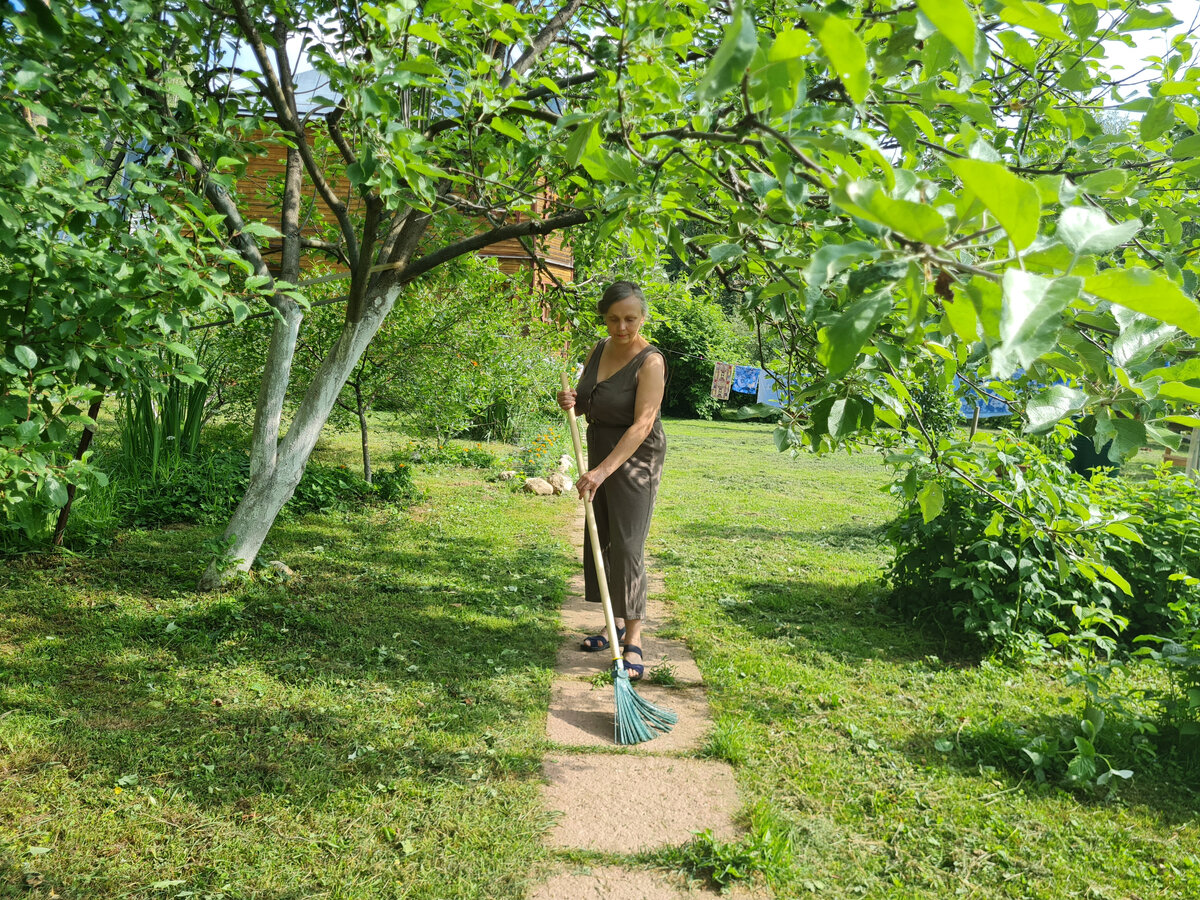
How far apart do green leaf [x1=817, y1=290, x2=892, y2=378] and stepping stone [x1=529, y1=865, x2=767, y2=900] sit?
2.08m

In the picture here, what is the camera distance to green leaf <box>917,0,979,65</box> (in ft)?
2.79

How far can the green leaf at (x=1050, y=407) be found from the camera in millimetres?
1140

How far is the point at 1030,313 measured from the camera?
78cm

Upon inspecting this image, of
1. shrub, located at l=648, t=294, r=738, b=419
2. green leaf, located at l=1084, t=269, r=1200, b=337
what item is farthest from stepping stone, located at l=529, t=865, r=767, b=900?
shrub, located at l=648, t=294, r=738, b=419

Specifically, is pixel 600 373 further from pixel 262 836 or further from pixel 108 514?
pixel 108 514

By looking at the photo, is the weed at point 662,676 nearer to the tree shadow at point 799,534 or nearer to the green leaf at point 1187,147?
the green leaf at point 1187,147

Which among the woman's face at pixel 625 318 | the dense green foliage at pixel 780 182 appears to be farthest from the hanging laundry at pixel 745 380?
the woman's face at pixel 625 318

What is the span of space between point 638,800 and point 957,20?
282 cm

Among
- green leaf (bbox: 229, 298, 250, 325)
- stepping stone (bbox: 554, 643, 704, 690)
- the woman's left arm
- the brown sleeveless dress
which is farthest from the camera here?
stepping stone (bbox: 554, 643, 704, 690)

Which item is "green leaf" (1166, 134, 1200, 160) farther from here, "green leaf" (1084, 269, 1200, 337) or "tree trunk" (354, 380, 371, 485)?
"tree trunk" (354, 380, 371, 485)

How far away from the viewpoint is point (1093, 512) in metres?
2.24

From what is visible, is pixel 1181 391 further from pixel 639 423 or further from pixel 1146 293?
pixel 639 423

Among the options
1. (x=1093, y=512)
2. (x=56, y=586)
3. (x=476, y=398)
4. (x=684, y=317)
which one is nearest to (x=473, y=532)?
(x=476, y=398)

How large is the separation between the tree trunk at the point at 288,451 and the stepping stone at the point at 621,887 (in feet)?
9.94
